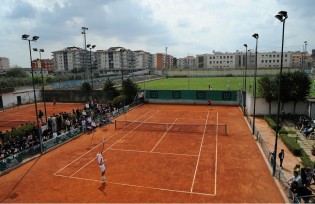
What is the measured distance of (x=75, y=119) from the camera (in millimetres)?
29281

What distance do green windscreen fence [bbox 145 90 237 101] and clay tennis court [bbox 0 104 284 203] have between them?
58.4 feet

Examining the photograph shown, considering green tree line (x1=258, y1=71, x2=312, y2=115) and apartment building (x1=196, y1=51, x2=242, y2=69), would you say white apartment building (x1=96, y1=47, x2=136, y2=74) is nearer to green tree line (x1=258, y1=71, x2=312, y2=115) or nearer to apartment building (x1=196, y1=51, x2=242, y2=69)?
apartment building (x1=196, y1=51, x2=242, y2=69)

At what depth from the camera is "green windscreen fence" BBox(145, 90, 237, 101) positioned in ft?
145

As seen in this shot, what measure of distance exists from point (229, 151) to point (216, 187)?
21.2 feet

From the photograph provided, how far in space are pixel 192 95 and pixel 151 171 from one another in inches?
1186

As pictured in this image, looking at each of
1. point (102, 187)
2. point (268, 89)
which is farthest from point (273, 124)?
point (102, 187)

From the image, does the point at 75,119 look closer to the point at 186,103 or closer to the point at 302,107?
the point at 186,103

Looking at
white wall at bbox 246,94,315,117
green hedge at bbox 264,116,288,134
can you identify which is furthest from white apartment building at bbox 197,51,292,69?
green hedge at bbox 264,116,288,134

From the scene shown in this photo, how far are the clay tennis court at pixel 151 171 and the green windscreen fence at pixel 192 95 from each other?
1780 cm

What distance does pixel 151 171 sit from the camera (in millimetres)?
17000

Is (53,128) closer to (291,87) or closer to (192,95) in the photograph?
(192,95)

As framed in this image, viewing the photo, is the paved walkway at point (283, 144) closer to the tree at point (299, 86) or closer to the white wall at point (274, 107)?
the white wall at point (274, 107)

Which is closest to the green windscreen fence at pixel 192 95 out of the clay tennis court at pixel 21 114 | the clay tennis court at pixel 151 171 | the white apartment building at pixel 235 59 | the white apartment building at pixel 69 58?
the clay tennis court at pixel 21 114

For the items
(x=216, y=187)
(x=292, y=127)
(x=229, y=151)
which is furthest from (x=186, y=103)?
(x=216, y=187)
